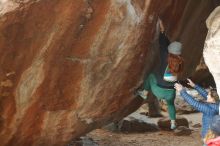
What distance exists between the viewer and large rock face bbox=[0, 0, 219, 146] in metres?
7.31

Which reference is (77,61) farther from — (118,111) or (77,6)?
(118,111)

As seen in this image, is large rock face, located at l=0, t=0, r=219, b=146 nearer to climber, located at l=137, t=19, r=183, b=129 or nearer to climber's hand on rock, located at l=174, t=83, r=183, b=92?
climber, located at l=137, t=19, r=183, b=129

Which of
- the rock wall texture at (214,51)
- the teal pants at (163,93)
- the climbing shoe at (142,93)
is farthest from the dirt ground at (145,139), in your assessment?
the rock wall texture at (214,51)

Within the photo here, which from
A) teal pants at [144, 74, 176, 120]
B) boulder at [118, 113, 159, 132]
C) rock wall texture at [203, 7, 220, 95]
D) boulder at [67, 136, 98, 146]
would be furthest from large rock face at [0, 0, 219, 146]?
boulder at [118, 113, 159, 132]

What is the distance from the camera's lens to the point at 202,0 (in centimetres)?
1048

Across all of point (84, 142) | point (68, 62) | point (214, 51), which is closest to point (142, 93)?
point (68, 62)

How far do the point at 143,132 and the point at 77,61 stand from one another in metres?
6.71

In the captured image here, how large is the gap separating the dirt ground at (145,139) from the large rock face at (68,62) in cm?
359

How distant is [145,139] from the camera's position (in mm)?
13398

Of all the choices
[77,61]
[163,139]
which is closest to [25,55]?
[77,61]

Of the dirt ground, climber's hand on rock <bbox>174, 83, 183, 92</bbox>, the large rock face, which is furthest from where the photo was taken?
the dirt ground

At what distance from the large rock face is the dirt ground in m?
3.59

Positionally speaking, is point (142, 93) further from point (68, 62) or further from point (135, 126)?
point (135, 126)

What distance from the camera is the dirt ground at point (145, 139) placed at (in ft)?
42.3
